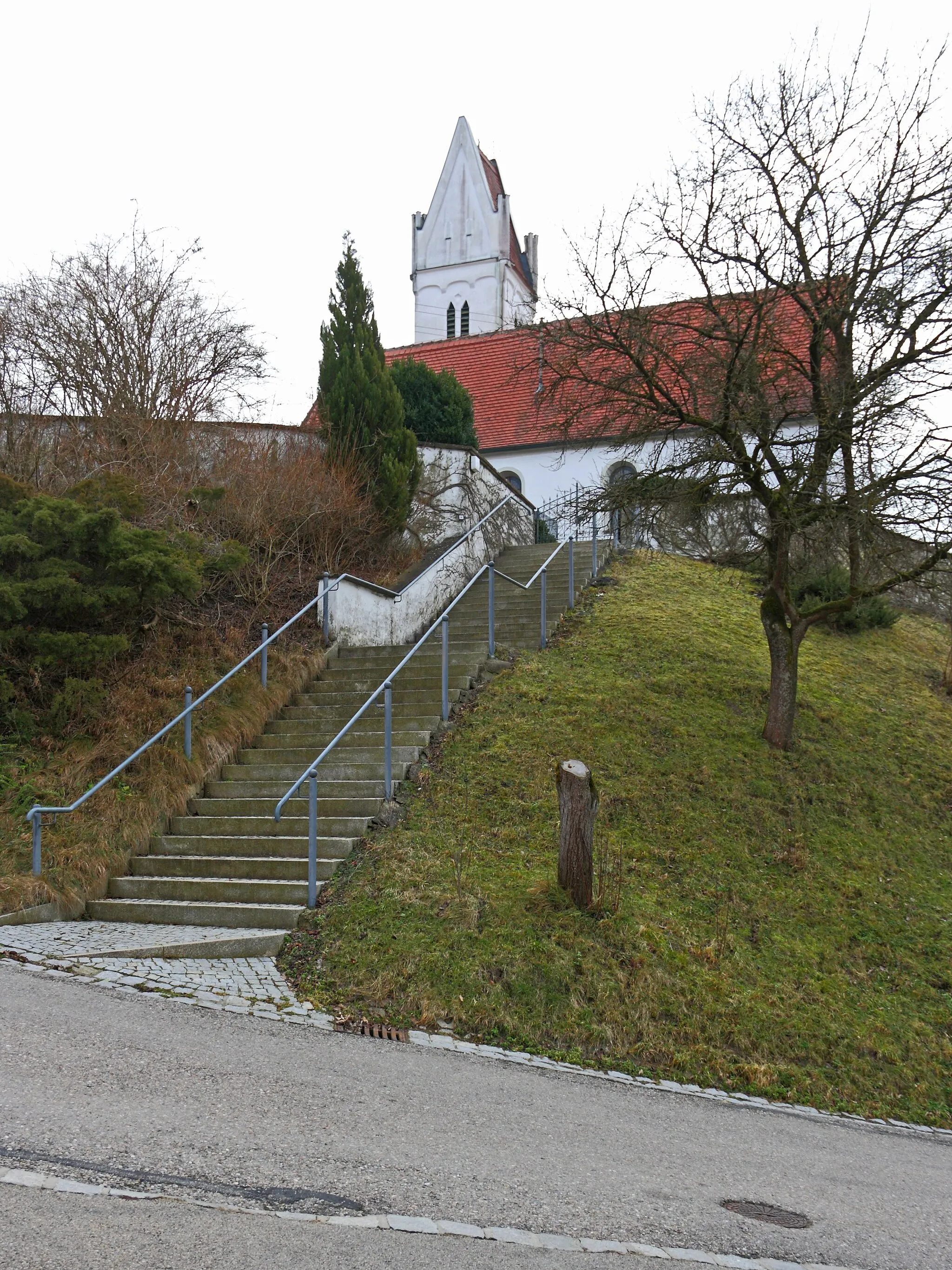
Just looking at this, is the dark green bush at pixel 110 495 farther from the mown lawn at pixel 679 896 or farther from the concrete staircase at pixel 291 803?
the mown lawn at pixel 679 896

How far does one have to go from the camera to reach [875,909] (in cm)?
913

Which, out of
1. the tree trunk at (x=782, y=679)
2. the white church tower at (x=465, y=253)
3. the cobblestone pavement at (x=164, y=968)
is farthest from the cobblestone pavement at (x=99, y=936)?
the white church tower at (x=465, y=253)

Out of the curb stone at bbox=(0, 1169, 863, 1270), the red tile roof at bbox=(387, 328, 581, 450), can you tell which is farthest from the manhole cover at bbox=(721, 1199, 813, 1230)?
the red tile roof at bbox=(387, 328, 581, 450)

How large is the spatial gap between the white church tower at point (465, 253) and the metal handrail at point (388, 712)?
108ft

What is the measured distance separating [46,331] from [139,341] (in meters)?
1.39

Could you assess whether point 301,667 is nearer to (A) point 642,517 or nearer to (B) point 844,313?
(A) point 642,517

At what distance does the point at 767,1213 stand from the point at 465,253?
47971 millimetres

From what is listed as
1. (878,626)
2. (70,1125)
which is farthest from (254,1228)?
(878,626)

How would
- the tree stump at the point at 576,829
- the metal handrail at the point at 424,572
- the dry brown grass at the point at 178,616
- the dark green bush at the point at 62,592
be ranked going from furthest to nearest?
the metal handrail at the point at 424,572
the dark green bush at the point at 62,592
the dry brown grass at the point at 178,616
the tree stump at the point at 576,829

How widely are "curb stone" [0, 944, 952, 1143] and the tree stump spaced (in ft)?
5.48

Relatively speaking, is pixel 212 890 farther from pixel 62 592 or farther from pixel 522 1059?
pixel 62 592

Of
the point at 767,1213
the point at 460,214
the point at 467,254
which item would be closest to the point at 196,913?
the point at 767,1213

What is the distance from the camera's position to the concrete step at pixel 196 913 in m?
7.88

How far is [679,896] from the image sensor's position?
28.0 ft
